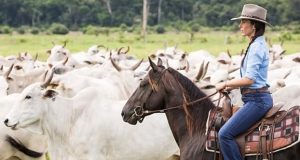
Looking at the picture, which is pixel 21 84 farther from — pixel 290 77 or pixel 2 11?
pixel 2 11

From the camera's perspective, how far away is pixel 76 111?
28.9 feet

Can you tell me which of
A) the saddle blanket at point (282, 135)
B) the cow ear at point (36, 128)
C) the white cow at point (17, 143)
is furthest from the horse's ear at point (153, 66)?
the white cow at point (17, 143)

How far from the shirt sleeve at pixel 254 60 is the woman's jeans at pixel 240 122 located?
0.71 feet

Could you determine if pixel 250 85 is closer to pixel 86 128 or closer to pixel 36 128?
pixel 86 128

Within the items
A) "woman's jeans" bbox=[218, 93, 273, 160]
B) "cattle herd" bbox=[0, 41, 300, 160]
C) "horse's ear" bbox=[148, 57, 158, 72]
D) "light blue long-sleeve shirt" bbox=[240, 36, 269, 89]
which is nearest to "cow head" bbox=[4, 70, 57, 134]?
"cattle herd" bbox=[0, 41, 300, 160]

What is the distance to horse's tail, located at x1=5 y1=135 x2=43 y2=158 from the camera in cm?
950

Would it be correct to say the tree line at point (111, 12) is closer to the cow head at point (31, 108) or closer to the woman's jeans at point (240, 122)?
the cow head at point (31, 108)

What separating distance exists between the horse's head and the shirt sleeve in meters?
0.89

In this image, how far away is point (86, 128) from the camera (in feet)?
28.5

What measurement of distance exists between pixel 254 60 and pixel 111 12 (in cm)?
5836

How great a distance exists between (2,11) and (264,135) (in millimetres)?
57911

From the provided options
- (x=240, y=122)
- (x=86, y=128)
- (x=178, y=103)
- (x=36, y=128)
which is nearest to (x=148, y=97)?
(x=178, y=103)

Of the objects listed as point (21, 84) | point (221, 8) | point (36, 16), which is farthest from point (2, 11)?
point (21, 84)

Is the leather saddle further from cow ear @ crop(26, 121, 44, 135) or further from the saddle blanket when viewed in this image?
cow ear @ crop(26, 121, 44, 135)
